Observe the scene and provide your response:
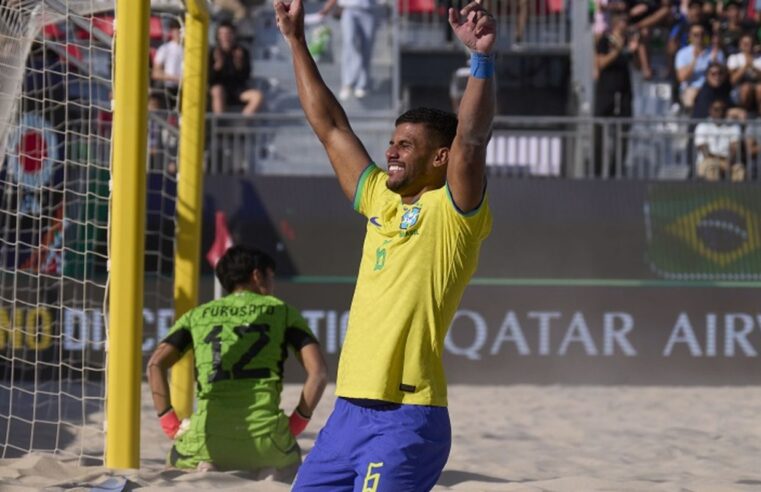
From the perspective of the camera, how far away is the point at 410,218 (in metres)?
4.20

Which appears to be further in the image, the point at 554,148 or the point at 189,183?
the point at 554,148

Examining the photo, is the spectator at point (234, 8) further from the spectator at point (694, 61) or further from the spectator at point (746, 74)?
the spectator at point (746, 74)

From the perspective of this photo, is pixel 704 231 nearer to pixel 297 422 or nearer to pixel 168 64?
pixel 168 64

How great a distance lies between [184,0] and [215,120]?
602 cm

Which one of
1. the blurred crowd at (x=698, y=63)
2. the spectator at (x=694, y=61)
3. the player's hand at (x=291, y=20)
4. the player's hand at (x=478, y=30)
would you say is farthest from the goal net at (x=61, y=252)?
the spectator at (x=694, y=61)

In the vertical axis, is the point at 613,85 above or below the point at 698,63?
below

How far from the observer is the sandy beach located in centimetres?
660

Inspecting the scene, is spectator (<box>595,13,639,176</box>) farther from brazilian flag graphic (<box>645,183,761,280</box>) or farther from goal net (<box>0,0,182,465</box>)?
goal net (<box>0,0,182,465</box>)

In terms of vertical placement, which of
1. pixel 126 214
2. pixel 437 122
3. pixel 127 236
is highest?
pixel 437 122

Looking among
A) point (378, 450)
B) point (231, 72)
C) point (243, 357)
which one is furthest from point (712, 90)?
point (378, 450)

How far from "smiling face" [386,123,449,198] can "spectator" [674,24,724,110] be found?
12.0 m

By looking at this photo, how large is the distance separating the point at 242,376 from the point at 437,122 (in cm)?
276

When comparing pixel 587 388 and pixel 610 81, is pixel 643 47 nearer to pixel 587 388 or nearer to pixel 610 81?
pixel 610 81

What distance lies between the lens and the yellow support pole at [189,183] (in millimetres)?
7980
